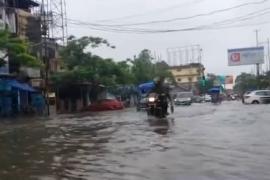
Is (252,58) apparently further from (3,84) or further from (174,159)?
(174,159)

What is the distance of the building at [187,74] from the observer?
412ft

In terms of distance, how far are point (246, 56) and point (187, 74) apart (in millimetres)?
37137

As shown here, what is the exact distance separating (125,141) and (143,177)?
19.8ft

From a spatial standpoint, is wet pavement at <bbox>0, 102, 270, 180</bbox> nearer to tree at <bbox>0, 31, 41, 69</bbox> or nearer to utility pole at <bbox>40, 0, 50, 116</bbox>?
tree at <bbox>0, 31, 41, 69</bbox>

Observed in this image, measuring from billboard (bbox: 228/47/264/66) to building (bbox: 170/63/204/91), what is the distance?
105 feet

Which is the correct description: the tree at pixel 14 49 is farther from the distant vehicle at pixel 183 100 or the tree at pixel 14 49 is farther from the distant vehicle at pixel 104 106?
the distant vehicle at pixel 183 100

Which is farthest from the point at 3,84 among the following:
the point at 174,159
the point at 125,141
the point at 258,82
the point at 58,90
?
the point at 258,82

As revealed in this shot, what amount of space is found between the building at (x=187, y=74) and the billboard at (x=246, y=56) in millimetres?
32048

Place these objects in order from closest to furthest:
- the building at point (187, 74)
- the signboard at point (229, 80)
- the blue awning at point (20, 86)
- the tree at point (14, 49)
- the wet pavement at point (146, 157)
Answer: the wet pavement at point (146, 157), the tree at point (14, 49), the blue awning at point (20, 86), the building at point (187, 74), the signboard at point (229, 80)

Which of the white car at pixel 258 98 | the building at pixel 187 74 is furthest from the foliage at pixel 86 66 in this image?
the building at pixel 187 74

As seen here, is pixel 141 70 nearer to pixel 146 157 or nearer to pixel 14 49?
pixel 14 49

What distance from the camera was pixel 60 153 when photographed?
1264 centimetres

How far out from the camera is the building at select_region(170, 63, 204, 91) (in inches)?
4941

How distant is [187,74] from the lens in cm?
12769
